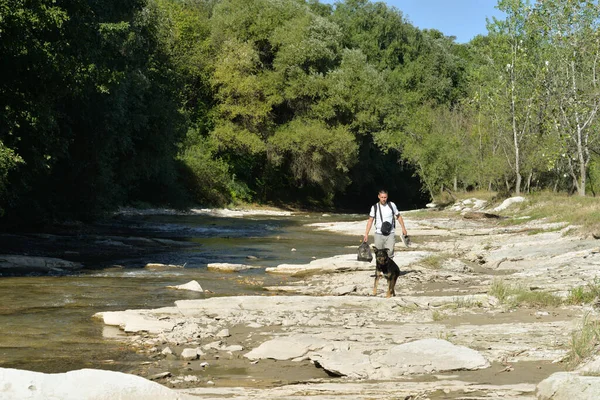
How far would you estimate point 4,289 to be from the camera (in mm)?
15844

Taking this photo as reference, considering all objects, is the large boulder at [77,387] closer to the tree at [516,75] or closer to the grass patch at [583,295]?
the grass patch at [583,295]

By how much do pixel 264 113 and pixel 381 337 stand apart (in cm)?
4694

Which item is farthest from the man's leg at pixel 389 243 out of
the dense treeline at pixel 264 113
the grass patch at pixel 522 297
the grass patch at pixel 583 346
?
the dense treeline at pixel 264 113

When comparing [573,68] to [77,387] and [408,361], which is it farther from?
[77,387]

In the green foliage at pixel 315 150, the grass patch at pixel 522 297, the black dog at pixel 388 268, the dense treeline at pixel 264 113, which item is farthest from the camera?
the green foliage at pixel 315 150

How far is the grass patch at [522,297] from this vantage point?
12633 mm

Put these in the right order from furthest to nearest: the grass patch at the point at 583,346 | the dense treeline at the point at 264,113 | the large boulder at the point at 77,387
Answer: the dense treeline at the point at 264,113 < the grass patch at the point at 583,346 < the large boulder at the point at 77,387

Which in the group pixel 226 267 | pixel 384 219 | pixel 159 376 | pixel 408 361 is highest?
pixel 384 219

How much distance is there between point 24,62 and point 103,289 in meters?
6.45

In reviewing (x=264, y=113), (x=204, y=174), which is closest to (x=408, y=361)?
(x=204, y=174)

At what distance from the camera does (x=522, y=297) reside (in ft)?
42.3

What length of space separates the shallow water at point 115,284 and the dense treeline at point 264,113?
3.31m

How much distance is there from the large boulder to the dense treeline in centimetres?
1388

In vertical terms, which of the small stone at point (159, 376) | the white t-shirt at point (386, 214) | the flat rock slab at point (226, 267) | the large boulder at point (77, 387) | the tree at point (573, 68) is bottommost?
the small stone at point (159, 376)
